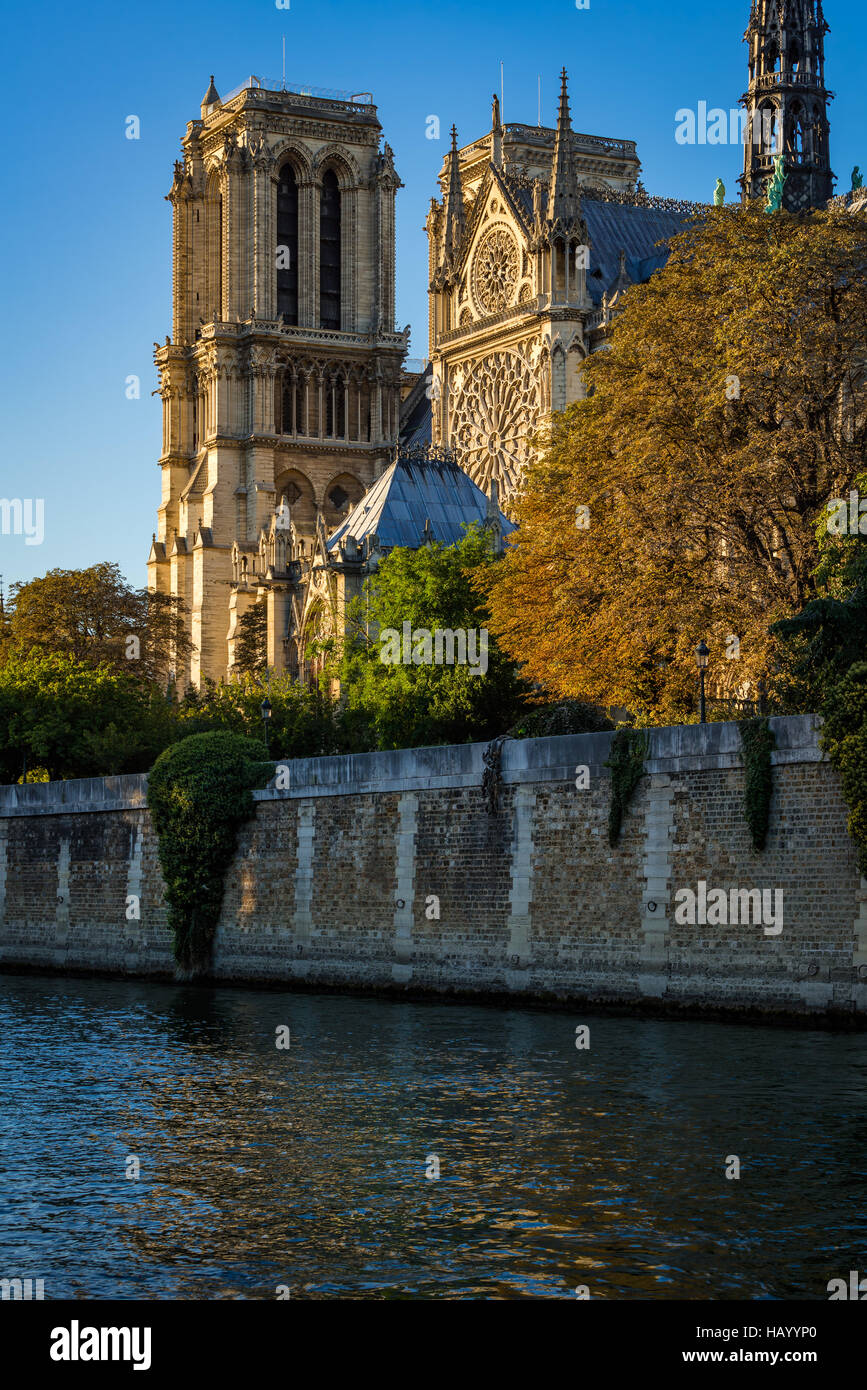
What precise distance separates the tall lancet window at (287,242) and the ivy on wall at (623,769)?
7246cm

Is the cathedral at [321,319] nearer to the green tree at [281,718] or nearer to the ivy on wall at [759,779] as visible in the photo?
the green tree at [281,718]

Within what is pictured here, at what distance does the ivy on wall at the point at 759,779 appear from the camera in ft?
83.9

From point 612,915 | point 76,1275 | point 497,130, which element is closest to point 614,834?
point 612,915

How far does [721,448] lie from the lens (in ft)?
109

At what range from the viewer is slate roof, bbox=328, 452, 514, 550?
61531 mm

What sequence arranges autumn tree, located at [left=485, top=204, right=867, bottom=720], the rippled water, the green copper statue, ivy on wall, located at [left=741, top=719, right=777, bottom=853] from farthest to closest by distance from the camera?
the green copper statue → autumn tree, located at [left=485, top=204, right=867, bottom=720] → ivy on wall, located at [left=741, top=719, right=777, bottom=853] → the rippled water

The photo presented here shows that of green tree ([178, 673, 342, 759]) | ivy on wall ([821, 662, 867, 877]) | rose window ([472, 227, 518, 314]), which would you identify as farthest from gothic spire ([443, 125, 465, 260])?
ivy on wall ([821, 662, 867, 877])

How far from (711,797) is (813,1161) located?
9.89 meters

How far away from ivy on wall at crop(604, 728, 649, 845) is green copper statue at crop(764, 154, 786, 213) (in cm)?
2576

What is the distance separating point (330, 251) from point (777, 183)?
51.4 meters

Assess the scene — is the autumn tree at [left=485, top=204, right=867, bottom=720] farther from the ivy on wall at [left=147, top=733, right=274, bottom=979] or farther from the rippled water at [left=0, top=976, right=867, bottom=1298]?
the rippled water at [left=0, top=976, right=867, bottom=1298]

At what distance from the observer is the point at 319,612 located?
63062 mm

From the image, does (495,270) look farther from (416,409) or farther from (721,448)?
(721,448)

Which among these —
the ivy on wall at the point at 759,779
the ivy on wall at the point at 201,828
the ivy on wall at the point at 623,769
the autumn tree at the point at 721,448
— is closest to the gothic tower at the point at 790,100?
the autumn tree at the point at 721,448
